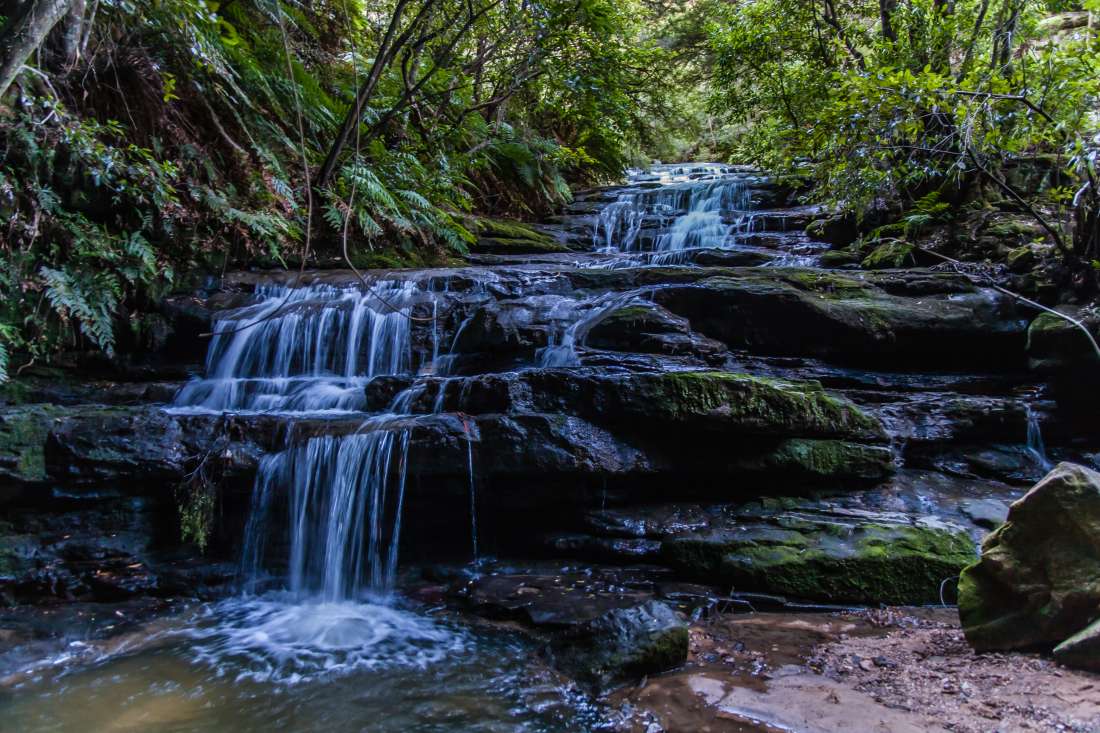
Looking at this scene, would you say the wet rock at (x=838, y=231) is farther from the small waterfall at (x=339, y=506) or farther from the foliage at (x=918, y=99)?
the small waterfall at (x=339, y=506)

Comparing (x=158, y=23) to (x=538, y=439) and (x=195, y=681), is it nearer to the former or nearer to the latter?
(x=538, y=439)

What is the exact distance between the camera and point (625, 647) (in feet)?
10.0

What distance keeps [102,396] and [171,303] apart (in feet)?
4.23

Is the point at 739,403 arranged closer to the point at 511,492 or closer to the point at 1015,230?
the point at 511,492

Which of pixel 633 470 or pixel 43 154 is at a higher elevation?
pixel 43 154

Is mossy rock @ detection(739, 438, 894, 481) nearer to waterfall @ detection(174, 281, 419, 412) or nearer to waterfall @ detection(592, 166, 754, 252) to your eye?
waterfall @ detection(174, 281, 419, 412)

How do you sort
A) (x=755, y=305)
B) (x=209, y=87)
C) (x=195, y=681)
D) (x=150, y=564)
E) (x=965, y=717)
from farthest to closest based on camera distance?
1. (x=209, y=87)
2. (x=755, y=305)
3. (x=150, y=564)
4. (x=195, y=681)
5. (x=965, y=717)

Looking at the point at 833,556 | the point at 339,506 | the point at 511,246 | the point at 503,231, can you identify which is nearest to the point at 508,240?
the point at 511,246

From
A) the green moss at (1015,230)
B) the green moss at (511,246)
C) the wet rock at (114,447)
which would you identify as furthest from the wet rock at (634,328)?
the green moss at (511,246)

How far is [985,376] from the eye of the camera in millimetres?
5918

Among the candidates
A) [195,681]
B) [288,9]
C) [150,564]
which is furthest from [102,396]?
[288,9]

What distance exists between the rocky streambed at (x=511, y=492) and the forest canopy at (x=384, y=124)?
952mm

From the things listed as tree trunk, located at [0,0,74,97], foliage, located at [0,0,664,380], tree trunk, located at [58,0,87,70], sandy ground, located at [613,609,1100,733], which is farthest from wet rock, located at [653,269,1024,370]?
tree trunk, located at [58,0,87,70]

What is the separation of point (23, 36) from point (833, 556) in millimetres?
5813
